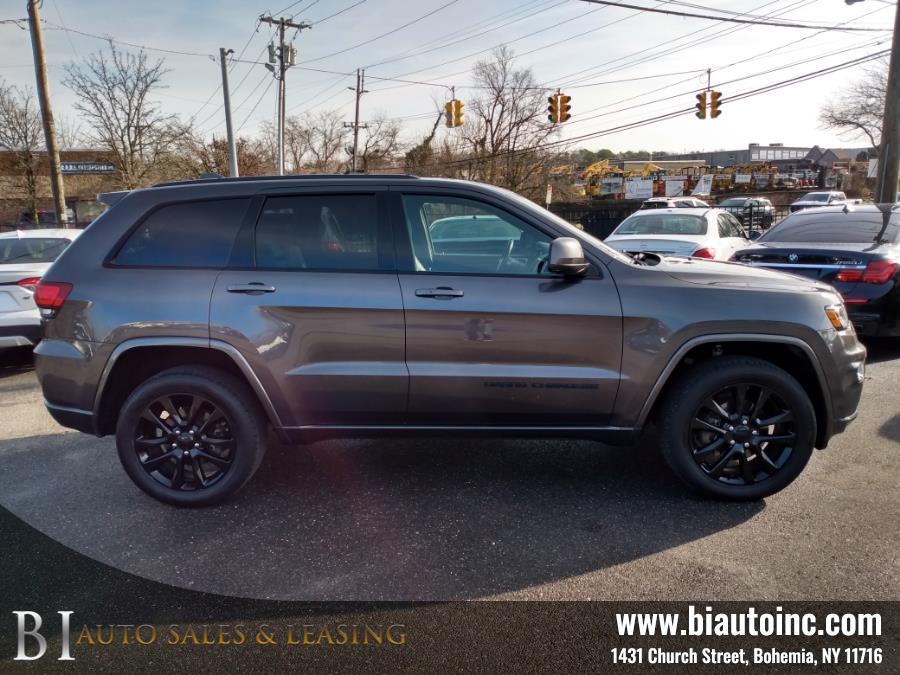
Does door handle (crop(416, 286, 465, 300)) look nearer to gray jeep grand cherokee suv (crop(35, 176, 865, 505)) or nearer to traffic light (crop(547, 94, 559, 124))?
gray jeep grand cherokee suv (crop(35, 176, 865, 505))

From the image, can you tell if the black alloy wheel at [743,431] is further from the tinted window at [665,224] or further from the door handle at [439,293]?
the tinted window at [665,224]

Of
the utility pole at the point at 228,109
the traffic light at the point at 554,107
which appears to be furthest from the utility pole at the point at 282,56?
the traffic light at the point at 554,107

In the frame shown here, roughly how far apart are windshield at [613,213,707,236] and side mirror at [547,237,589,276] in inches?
292

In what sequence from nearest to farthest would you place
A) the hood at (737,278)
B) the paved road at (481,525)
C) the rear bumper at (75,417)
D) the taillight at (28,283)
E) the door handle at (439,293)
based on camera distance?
the paved road at (481,525)
the door handle at (439,293)
the hood at (737,278)
the rear bumper at (75,417)
the taillight at (28,283)

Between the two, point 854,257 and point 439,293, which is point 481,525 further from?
point 854,257

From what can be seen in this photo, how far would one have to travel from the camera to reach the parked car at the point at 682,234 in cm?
933

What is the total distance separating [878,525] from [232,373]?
371 centimetres

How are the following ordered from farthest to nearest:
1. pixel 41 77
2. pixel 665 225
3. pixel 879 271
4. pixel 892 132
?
pixel 41 77 → pixel 892 132 → pixel 665 225 → pixel 879 271

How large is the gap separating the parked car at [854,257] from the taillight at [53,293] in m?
6.77

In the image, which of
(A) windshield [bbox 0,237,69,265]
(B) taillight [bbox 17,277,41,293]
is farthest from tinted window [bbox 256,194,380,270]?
(A) windshield [bbox 0,237,69,265]

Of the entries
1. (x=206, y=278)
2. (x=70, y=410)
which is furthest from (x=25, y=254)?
(x=206, y=278)

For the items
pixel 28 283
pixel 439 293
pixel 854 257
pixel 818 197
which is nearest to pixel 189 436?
pixel 439 293

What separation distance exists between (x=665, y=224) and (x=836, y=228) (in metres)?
3.24

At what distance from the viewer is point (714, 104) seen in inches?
982
